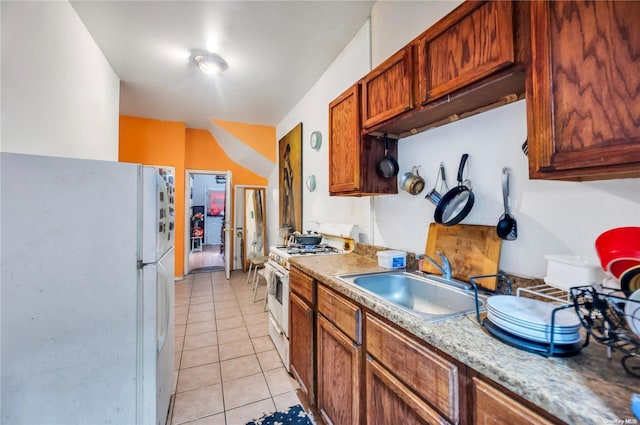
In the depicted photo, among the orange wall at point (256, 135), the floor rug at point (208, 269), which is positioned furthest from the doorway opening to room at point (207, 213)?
the orange wall at point (256, 135)

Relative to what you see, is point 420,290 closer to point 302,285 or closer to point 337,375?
point 337,375

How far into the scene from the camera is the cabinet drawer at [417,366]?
757 mm

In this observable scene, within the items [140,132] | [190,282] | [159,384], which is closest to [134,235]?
[159,384]

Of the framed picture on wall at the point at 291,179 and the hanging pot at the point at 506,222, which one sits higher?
the framed picture on wall at the point at 291,179

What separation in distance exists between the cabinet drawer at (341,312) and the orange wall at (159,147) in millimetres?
4084

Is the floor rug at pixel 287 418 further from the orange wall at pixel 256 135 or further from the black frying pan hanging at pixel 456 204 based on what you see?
the orange wall at pixel 256 135

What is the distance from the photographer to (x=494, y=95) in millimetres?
1139

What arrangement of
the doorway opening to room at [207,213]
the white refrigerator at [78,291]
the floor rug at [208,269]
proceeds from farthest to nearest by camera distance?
1. the doorway opening to room at [207,213]
2. the floor rug at [208,269]
3. the white refrigerator at [78,291]

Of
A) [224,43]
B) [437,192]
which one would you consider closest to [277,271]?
[437,192]

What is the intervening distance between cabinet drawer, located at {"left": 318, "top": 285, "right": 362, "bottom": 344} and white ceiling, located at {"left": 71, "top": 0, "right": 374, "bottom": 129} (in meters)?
2.16

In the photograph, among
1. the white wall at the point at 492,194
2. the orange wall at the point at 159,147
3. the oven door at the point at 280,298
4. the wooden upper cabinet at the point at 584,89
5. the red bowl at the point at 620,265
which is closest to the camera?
the wooden upper cabinet at the point at 584,89

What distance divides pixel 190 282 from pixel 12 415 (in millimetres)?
3624

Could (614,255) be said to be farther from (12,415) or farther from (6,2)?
(6,2)

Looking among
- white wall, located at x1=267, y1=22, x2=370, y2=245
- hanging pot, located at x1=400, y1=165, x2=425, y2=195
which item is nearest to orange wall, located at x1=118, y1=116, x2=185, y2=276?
white wall, located at x1=267, y1=22, x2=370, y2=245
